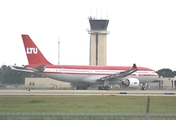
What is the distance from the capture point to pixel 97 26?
112 m

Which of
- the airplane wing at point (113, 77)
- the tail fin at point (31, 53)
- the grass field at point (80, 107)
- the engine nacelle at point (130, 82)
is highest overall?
the tail fin at point (31, 53)

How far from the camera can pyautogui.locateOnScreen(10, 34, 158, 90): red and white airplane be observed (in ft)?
215

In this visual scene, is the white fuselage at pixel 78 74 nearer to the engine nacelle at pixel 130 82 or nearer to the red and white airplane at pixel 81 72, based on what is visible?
the red and white airplane at pixel 81 72

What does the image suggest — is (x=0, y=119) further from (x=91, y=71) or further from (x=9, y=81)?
(x=9, y=81)

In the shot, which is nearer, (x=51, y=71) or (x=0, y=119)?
(x=0, y=119)

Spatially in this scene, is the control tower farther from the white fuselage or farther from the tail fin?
the tail fin

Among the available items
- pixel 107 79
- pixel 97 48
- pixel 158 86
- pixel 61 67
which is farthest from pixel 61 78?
pixel 97 48

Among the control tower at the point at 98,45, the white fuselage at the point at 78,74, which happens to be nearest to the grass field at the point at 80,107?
the white fuselage at the point at 78,74

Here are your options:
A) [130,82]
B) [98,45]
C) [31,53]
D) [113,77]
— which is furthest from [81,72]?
[98,45]

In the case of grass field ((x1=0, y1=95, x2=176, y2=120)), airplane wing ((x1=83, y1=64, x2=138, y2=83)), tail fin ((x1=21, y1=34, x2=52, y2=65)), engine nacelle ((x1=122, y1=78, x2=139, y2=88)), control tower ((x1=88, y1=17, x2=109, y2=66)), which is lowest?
grass field ((x1=0, y1=95, x2=176, y2=120))

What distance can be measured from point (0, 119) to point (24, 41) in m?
49.0

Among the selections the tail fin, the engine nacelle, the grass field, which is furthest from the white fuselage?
the grass field

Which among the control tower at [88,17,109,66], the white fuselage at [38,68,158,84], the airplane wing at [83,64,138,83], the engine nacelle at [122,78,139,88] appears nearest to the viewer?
the white fuselage at [38,68,158,84]

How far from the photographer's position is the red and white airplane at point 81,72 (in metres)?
65.6
